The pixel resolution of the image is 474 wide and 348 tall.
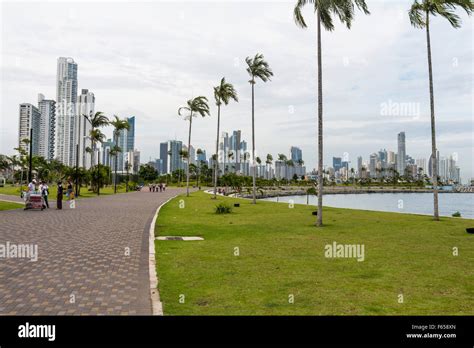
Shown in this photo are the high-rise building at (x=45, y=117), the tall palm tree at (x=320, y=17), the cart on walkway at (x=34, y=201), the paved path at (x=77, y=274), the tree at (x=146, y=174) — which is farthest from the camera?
the tree at (x=146, y=174)

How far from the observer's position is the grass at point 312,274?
629 cm

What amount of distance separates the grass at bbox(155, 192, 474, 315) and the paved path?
2.22 feet

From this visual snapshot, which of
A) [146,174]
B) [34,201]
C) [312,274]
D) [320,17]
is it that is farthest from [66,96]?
[312,274]

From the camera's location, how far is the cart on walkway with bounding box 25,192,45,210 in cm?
2398

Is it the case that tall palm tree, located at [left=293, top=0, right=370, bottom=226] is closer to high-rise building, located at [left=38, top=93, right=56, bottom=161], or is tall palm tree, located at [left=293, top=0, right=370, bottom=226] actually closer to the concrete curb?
the concrete curb

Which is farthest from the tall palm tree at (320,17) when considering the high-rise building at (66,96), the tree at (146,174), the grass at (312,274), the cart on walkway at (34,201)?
the tree at (146,174)

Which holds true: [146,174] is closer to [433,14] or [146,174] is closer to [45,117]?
[45,117]

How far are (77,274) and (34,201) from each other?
61.0ft

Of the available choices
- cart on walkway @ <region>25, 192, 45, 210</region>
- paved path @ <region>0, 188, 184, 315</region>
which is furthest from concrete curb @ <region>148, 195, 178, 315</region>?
cart on walkway @ <region>25, 192, 45, 210</region>

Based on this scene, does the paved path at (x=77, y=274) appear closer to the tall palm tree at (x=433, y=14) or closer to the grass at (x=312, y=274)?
the grass at (x=312, y=274)

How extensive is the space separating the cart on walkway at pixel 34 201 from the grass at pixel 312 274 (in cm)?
1319

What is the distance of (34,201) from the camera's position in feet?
79.2
